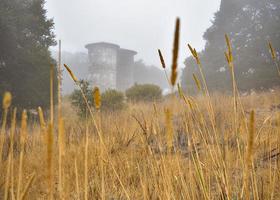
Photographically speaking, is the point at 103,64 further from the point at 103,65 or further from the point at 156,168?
the point at 156,168

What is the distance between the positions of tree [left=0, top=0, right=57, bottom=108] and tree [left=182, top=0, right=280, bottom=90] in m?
7.38

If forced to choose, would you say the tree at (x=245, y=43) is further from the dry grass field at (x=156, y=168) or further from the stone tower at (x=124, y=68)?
the stone tower at (x=124, y=68)

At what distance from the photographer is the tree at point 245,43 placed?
10.5 m

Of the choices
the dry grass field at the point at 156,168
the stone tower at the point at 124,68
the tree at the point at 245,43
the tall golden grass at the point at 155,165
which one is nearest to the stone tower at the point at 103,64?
the stone tower at the point at 124,68

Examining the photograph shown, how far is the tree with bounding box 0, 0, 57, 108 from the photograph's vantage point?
6.90 m

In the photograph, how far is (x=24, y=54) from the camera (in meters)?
7.22

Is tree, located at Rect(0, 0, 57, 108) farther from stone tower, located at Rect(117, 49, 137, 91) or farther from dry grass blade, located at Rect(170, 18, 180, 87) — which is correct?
stone tower, located at Rect(117, 49, 137, 91)

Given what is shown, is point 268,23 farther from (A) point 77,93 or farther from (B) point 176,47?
(B) point 176,47

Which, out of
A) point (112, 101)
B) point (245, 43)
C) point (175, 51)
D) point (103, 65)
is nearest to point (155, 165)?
point (175, 51)

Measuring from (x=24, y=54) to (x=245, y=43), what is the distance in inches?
Result: 352

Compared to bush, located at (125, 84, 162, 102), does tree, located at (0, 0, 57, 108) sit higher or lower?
higher

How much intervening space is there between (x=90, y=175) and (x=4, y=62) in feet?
20.8

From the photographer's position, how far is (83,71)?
2916 centimetres

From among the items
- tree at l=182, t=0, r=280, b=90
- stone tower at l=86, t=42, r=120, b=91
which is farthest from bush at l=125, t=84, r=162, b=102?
stone tower at l=86, t=42, r=120, b=91
